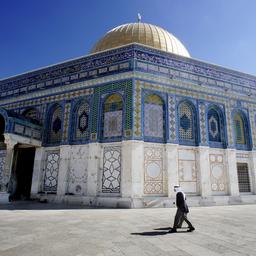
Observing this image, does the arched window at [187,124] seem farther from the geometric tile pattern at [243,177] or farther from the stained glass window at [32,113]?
the stained glass window at [32,113]

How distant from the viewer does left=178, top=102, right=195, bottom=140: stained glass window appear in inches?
479

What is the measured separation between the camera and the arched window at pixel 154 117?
11.3m

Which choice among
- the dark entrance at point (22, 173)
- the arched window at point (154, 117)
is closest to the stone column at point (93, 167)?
the arched window at point (154, 117)

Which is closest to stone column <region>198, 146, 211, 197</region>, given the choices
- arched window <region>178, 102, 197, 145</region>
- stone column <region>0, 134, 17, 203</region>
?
arched window <region>178, 102, 197, 145</region>

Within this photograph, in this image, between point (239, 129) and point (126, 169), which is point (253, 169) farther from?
point (126, 169)

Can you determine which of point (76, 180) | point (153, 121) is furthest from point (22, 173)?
point (153, 121)

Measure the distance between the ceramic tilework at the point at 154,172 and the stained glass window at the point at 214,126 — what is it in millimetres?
3660

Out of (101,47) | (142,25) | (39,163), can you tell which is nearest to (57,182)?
(39,163)

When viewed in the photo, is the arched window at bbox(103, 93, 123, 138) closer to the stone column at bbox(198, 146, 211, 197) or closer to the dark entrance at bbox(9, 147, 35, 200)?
the stone column at bbox(198, 146, 211, 197)

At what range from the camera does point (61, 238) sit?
4.14m

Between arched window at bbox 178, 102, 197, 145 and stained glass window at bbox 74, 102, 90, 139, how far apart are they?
5.01 meters

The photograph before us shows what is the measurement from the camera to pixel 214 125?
518 inches

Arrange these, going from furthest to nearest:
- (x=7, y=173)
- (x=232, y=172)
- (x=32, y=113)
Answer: (x=32, y=113) → (x=232, y=172) → (x=7, y=173)

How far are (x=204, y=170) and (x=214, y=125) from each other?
2915 mm
